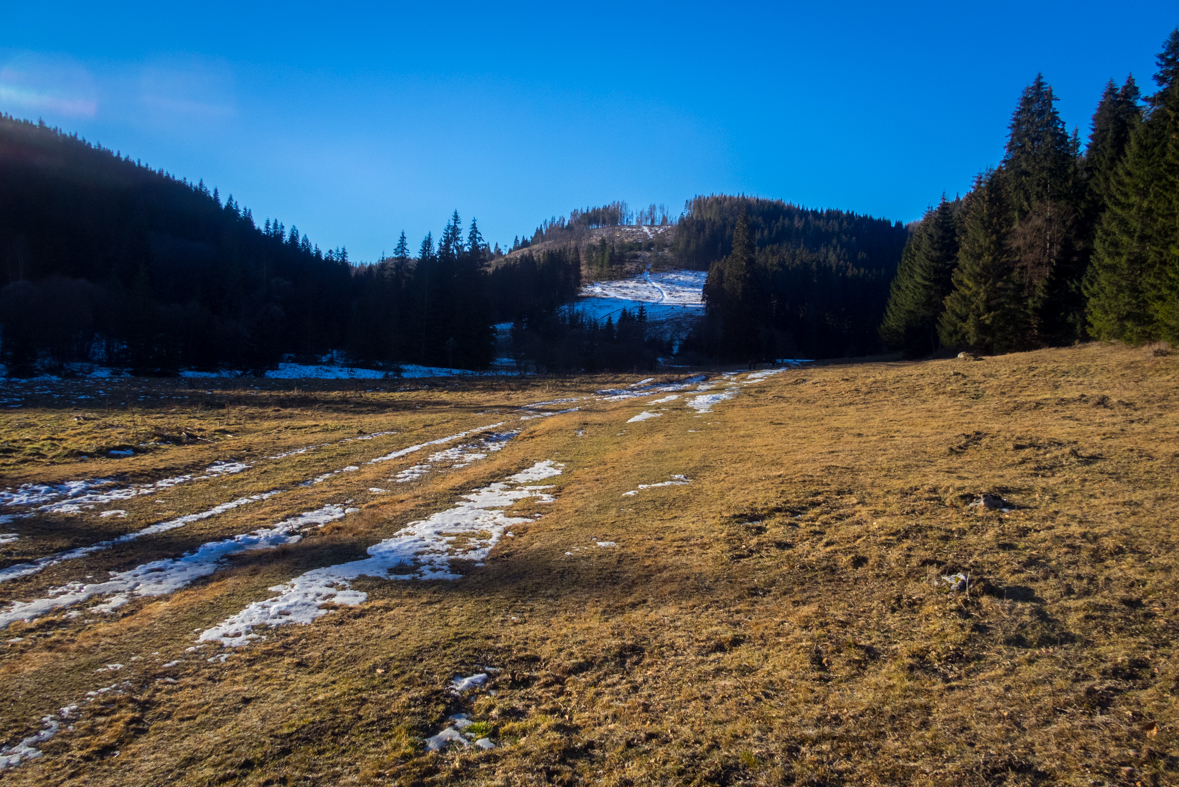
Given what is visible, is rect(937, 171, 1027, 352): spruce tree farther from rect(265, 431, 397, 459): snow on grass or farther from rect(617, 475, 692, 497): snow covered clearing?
rect(265, 431, 397, 459): snow on grass

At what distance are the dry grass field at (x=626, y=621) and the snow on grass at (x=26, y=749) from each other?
23 millimetres

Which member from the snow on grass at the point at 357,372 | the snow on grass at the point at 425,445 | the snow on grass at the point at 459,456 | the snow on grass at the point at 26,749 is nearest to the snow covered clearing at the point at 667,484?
the snow on grass at the point at 459,456

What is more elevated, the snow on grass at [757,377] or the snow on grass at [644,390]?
the snow on grass at [757,377]

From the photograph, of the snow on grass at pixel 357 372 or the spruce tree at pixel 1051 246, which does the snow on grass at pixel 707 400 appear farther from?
the snow on grass at pixel 357 372

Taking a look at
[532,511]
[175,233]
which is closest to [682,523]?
[532,511]

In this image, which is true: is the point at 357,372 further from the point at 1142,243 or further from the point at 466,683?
the point at 1142,243

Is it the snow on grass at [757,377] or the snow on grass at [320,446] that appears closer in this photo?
the snow on grass at [320,446]

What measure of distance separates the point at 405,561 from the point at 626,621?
390cm

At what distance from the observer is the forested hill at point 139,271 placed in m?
51.0

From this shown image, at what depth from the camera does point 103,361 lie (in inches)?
2080

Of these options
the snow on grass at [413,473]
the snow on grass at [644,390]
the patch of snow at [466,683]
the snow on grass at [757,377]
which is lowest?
the snow on grass at [413,473]

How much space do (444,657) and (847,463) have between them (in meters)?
10.3

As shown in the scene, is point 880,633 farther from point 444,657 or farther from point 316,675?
point 316,675

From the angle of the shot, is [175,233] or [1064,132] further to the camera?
[175,233]
